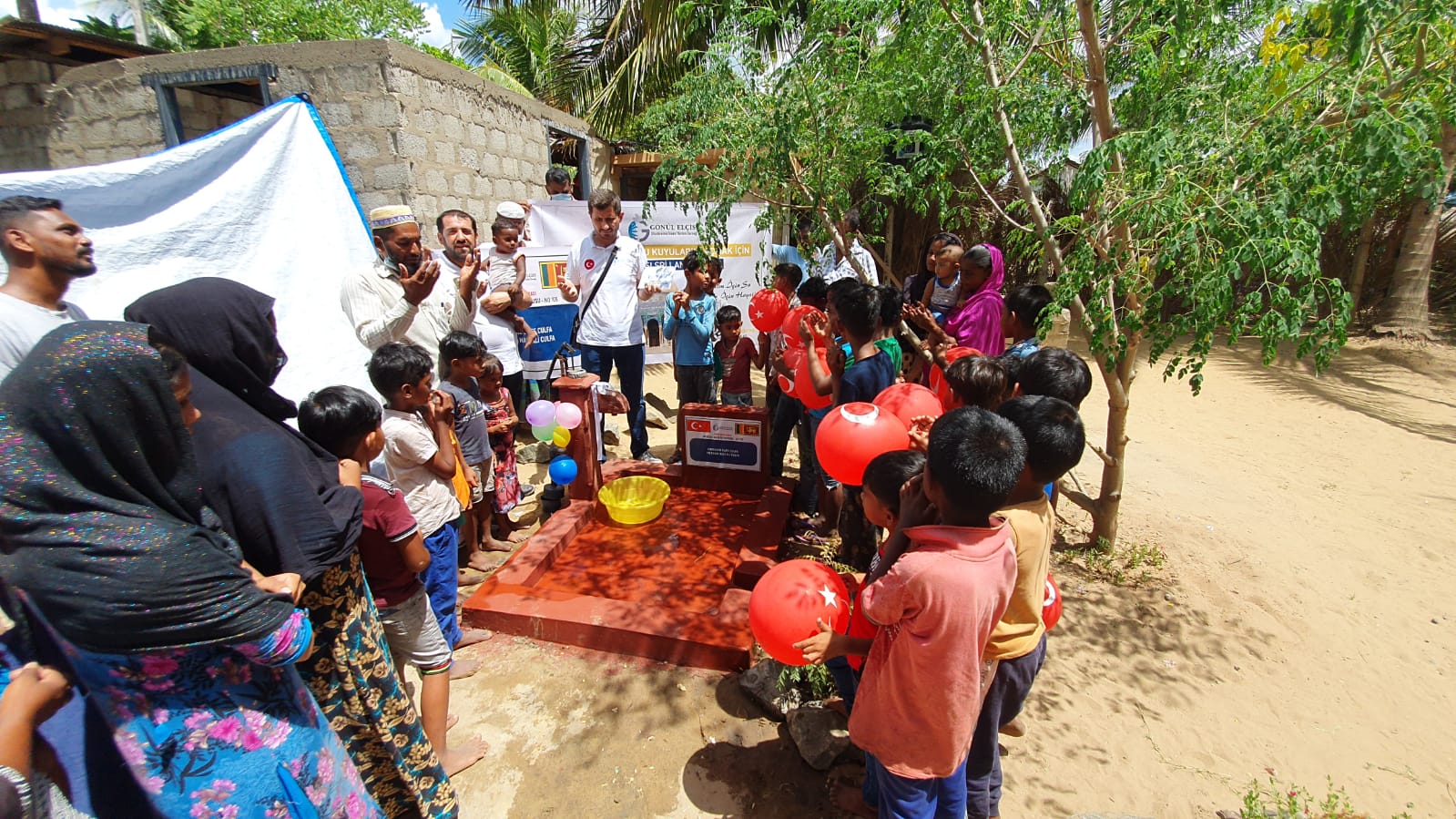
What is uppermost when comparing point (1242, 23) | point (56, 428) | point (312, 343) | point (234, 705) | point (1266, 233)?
point (1242, 23)

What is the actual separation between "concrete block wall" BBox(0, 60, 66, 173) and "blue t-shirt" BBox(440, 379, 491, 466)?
5426 millimetres

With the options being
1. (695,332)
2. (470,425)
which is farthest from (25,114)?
(695,332)

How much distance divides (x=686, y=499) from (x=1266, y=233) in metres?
3.76

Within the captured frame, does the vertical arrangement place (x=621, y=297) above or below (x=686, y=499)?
above

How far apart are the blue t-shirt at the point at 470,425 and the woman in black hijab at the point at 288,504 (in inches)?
64.0

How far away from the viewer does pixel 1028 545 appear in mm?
1913

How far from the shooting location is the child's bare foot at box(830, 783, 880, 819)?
2.28 meters

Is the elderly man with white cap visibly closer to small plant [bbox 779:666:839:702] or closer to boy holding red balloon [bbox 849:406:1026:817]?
small plant [bbox 779:666:839:702]

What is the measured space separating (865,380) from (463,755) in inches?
100

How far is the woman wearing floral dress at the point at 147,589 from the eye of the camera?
1077mm

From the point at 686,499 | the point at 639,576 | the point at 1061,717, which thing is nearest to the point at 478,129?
the point at 686,499

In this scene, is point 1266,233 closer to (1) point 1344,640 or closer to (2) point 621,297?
(1) point 1344,640

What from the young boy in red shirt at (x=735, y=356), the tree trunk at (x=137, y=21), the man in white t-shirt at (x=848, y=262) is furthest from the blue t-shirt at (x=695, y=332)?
the tree trunk at (x=137, y=21)

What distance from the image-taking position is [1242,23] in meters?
3.10
